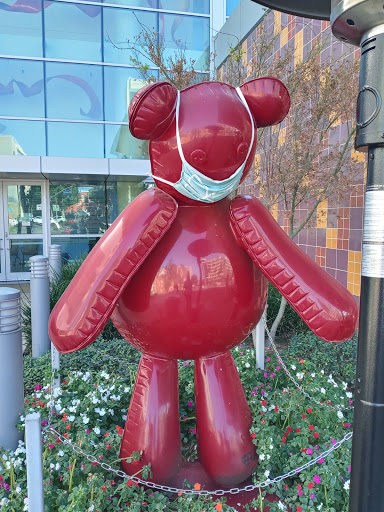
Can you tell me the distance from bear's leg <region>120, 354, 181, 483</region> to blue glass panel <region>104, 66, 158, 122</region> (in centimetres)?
827

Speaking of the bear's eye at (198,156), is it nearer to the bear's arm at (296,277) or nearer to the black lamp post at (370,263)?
the bear's arm at (296,277)

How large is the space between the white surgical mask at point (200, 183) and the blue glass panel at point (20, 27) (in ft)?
29.4

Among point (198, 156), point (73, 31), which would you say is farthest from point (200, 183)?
point (73, 31)

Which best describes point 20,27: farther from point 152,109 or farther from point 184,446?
point 184,446

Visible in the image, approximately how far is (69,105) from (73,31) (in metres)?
1.76

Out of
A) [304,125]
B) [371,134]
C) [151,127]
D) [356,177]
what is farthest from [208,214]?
[356,177]

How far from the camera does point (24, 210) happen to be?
31.8ft

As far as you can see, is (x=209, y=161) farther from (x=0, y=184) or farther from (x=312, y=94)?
(x=0, y=184)

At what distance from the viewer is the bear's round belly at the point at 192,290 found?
1802mm

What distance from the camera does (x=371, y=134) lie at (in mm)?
1128

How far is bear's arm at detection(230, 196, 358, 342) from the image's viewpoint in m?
1.68

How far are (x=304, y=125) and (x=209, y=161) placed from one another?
2866mm

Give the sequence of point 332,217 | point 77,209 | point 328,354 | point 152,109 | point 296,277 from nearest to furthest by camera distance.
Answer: point 152,109 → point 296,277 → point 328,354 → point 332,217 → point 77,209

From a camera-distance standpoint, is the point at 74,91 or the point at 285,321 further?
the point at 74,91
